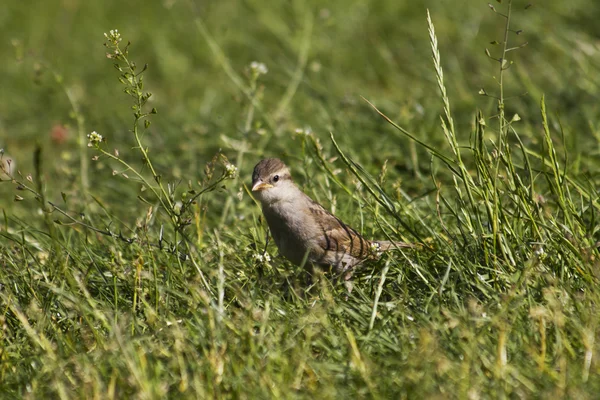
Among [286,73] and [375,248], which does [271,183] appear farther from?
[286,73]

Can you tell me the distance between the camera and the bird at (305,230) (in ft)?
16.7

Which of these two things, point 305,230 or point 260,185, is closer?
point 305,230


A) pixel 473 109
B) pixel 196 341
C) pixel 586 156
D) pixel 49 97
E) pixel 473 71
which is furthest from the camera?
pixel 49 97

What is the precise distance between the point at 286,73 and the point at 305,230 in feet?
15.5

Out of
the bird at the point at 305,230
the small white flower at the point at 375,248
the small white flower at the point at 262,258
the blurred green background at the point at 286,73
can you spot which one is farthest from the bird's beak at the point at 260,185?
the blurred green background at the point at 286,73

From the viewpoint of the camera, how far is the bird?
510cm

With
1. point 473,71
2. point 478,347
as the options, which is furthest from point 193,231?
point 473,71

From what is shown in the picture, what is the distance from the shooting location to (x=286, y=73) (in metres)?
9.66

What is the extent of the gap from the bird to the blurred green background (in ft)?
3.43

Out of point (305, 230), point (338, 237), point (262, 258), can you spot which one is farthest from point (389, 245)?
point (262, 258)

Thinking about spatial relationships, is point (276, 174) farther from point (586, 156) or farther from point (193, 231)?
point (586, 156)

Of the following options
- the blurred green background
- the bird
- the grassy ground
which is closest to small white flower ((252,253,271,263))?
the grassy ground

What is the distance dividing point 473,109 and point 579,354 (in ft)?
15.2

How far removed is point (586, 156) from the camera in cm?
629
